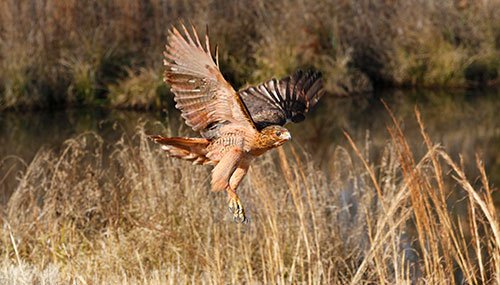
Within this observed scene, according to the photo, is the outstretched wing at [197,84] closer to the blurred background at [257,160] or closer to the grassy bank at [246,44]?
the blurred background at [257,160]

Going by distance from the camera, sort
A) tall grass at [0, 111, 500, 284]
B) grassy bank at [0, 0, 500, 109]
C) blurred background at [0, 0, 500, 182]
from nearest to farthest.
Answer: tall grass at [0, 111, 500, 284] < blurred background at [0, 0, 500, 182] < grassy bank at [0, 0, 500, 109]

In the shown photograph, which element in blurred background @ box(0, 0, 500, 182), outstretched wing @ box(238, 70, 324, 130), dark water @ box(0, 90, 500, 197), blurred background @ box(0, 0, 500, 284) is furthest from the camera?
blurred background @ box(0, 0, 500, 182)

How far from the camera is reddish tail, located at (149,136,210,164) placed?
1.59 meters

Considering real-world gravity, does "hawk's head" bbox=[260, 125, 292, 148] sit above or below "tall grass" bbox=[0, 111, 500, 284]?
above

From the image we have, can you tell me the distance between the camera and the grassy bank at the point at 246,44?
A: 10.3 m

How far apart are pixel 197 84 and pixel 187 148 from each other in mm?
132

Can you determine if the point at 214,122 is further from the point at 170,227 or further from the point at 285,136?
the point at 170,227

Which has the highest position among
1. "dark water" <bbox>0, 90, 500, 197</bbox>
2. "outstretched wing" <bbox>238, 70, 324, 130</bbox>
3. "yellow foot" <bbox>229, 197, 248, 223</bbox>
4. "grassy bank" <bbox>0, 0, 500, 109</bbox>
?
"outstretched wing" <bbox>238, 70, 324, 130</bbox>

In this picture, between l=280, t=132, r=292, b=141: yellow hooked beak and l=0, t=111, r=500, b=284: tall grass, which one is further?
l=0, t=111, r=500, b=284: tall grass

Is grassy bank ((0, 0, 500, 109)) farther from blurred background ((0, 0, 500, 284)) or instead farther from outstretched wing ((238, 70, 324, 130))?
outstretched wing ((238, 70, 324, 130))

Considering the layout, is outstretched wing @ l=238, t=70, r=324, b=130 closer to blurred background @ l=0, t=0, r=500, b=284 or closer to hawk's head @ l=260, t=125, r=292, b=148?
hawk's head @ l=260, t=125, r=292, b=148

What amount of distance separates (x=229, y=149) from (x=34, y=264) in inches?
104

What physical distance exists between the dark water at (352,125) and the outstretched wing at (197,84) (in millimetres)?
5334

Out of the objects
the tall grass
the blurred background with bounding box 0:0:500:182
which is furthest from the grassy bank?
the tall grass
